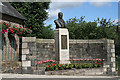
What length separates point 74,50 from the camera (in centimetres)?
1066

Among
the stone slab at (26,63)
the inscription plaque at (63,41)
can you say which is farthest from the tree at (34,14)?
the stone slab at (26,63)

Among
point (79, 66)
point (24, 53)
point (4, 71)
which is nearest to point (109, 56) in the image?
point (79, 66)

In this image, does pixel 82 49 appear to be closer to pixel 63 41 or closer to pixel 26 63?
pixel 63 41

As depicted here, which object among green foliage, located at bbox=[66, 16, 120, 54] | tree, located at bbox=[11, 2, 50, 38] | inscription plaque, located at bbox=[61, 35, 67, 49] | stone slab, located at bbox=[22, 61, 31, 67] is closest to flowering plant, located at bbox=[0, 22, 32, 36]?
stone slab, located at bbox=[22, 61, 31, 67]

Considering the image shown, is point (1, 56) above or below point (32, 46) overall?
below

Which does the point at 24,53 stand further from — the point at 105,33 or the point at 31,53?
the point at 105,33

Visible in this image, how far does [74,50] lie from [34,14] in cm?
698

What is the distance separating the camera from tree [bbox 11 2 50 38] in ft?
48.7

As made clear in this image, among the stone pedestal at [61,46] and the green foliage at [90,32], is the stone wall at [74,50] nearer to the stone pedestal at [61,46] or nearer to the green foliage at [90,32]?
the stone pedestal at [61,46]

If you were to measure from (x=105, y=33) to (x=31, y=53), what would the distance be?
1033 centimetres

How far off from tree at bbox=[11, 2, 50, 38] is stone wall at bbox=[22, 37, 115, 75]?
17.0 feet

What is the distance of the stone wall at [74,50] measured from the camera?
8.89m

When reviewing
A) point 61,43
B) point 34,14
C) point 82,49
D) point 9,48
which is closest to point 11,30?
point 9,48

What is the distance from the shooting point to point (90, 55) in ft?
36.1
